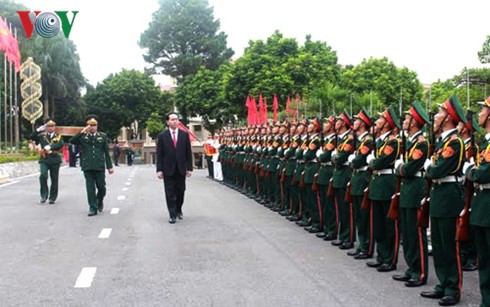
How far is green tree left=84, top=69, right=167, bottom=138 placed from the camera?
6894 centimetres

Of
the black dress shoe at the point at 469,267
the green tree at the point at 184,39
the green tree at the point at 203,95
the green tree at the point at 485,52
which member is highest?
the green tree at the point at 184,39

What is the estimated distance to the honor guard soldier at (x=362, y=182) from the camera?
8.60 meters

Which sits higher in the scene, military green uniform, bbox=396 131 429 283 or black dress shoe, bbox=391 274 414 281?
military green uniform, bbox=396 131 429 283

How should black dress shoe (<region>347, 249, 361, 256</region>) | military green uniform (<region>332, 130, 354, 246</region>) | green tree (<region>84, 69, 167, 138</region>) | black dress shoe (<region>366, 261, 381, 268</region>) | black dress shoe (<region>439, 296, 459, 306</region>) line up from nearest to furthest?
1. black dress shoe (<region>439, 296, 459, 306</region>)
2. black dress shoe (<region>366, 261, 381, 268</region>)
3. black dress shoe (<region>347, 249, 361, 256</region>)
4. military green uniform (<region>332, 130, 354, 246</region>)
5. green tree (<region>84, 69, 167, 138</region>)

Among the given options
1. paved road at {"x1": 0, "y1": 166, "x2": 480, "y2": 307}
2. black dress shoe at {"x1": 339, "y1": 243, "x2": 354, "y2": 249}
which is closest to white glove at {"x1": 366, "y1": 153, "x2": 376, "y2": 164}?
paved road at {"x1": 0, "y1": 166, "x2": 480, "y2": 307}

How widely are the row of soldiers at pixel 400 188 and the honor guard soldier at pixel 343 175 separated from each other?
14 millimetres

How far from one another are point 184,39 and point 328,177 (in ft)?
176

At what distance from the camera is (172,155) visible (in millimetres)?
12672

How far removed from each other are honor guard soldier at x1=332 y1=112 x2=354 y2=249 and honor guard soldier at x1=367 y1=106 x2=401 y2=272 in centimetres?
110

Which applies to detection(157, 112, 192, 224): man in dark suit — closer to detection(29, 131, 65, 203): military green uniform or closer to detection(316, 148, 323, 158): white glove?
detection(316, 148, 323, 158): white glove

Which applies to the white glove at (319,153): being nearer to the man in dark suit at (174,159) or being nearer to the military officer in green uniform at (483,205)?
the man in dark suit at (174,159)

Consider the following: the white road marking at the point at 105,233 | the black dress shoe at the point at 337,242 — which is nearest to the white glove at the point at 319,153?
the black dress shoe at the point at 337,242

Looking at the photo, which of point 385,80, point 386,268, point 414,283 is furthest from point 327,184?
point 385,80

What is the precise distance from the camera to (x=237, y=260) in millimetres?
8391
